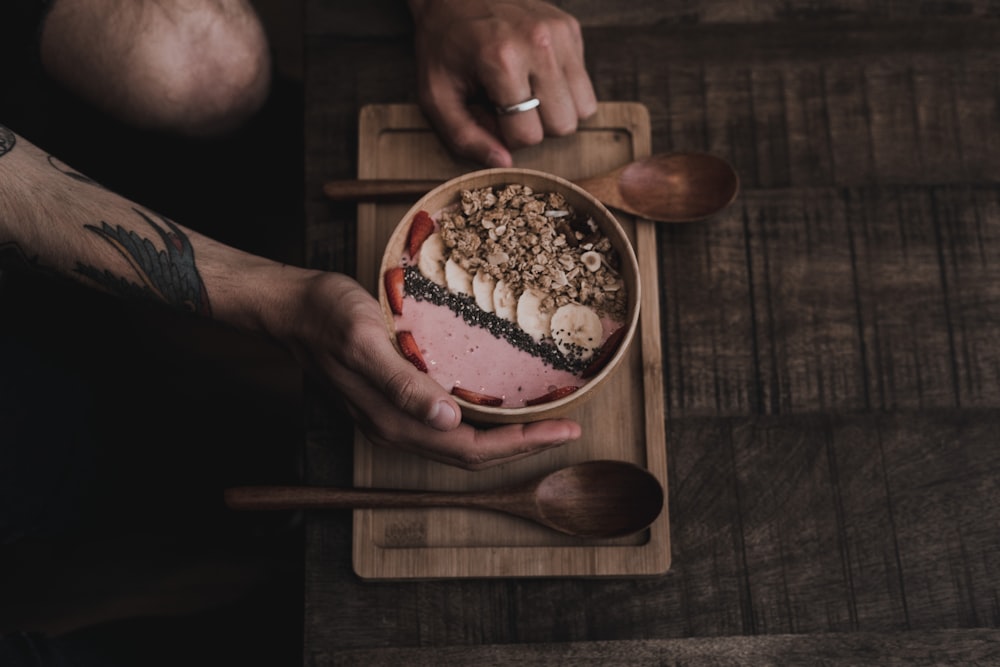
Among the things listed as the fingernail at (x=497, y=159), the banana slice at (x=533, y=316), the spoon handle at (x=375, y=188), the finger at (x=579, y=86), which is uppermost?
the finger at (x=579, y=86)

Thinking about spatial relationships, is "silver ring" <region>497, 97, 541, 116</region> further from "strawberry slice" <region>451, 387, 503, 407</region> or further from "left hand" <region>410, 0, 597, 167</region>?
"strawberry slice" <region>451, 387, 503, 407</region>

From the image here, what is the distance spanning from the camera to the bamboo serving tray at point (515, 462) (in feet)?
2.80

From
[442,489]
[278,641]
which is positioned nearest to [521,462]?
[442,489]

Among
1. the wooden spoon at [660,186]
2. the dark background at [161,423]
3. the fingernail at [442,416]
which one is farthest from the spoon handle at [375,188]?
the dark background at [161,423]

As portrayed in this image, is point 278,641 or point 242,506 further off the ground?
point 242,506

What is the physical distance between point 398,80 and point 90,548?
47.0 inches

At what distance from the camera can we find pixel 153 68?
106 cm

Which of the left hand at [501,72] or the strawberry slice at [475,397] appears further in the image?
the left hand at [501,72]

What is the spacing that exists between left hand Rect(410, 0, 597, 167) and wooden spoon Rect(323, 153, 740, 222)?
0.26ft

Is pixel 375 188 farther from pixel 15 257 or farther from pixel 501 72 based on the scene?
pixel 15 257

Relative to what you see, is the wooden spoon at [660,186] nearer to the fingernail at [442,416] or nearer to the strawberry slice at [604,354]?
the strawberry slice at [604,354]

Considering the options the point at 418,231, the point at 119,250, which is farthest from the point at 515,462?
the point at 119,250

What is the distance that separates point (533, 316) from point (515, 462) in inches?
7.3

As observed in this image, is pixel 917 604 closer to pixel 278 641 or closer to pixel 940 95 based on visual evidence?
pixel 940 95
